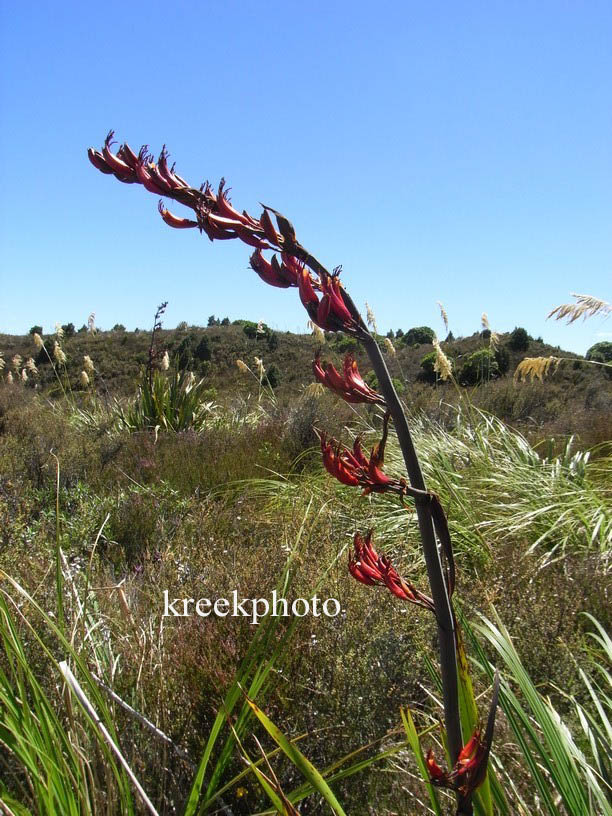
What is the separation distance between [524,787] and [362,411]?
276 inches

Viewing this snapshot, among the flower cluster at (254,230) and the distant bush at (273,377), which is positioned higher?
the distant bush at (273,377)

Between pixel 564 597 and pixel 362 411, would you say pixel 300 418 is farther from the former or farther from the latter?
pixel 564 597

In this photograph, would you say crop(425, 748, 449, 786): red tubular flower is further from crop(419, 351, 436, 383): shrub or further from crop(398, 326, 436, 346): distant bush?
crop(398, 326, 436, 346): distant bush

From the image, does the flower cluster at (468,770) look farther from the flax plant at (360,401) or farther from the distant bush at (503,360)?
the distant bush at (503,360)

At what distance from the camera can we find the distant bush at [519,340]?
2231 cm

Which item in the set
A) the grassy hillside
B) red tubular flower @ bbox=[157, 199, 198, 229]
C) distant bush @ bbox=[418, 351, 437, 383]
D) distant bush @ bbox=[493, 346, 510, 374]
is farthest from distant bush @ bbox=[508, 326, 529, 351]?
red tubular flower @ bbox=[157, 199, 198, 229]

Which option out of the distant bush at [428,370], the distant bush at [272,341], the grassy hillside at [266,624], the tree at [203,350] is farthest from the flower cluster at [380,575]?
the distant bush at [272,341]

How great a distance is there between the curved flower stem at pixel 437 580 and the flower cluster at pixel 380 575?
0.04 metres

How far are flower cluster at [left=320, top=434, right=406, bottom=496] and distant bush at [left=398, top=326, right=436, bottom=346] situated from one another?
93.4ft

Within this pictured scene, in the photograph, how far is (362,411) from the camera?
8.87 m

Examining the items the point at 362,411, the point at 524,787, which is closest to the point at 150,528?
the point at 524,787

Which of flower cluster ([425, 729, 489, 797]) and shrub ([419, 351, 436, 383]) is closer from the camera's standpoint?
flower cluster ([425, 729, 489, 797])

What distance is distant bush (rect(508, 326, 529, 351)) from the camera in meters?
22.3

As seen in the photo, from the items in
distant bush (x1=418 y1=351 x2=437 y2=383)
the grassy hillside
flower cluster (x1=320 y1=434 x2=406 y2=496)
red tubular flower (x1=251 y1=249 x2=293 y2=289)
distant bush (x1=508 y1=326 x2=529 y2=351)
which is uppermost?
distant bush (x1=508 y1=326 x2=529 y2=351)
